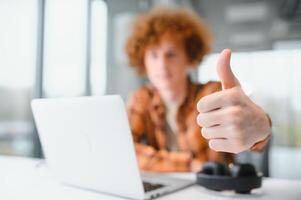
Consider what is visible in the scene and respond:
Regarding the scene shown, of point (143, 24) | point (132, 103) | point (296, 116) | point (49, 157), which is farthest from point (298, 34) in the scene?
point (49, 157)

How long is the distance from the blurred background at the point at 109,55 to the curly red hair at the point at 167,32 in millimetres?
137

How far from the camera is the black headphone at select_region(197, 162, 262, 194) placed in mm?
858

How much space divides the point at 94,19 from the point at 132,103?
92cm

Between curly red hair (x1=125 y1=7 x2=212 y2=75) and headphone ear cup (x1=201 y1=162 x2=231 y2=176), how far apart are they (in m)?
1.30

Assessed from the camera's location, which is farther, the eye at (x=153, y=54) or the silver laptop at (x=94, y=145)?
the eye at (x=153, y=54)

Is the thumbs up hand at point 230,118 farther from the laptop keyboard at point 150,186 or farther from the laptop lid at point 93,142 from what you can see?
the laptop keyboard at point 150,186

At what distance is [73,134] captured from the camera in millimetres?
841

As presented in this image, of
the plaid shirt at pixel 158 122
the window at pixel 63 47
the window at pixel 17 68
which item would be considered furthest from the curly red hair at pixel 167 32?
the window at pixel 17 68

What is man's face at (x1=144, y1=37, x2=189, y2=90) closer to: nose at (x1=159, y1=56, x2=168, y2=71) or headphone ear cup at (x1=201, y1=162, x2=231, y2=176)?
nose at (x1=159, y1=56, x2=168, y2=71)

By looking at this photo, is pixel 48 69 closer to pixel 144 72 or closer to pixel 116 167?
pixel 144 72

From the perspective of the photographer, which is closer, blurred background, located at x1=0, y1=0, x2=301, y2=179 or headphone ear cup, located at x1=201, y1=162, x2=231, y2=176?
headphone ear cup, located at x1=201, y1=162, x2=231, y2=176

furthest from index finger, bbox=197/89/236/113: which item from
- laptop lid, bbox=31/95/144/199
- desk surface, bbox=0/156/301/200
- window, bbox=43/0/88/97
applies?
window, bbox=43/0/88/97

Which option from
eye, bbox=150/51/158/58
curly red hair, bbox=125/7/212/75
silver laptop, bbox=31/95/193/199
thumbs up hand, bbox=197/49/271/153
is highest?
curly red hair, bbox=125/7/212/75

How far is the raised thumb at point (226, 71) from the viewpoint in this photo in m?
0.63
